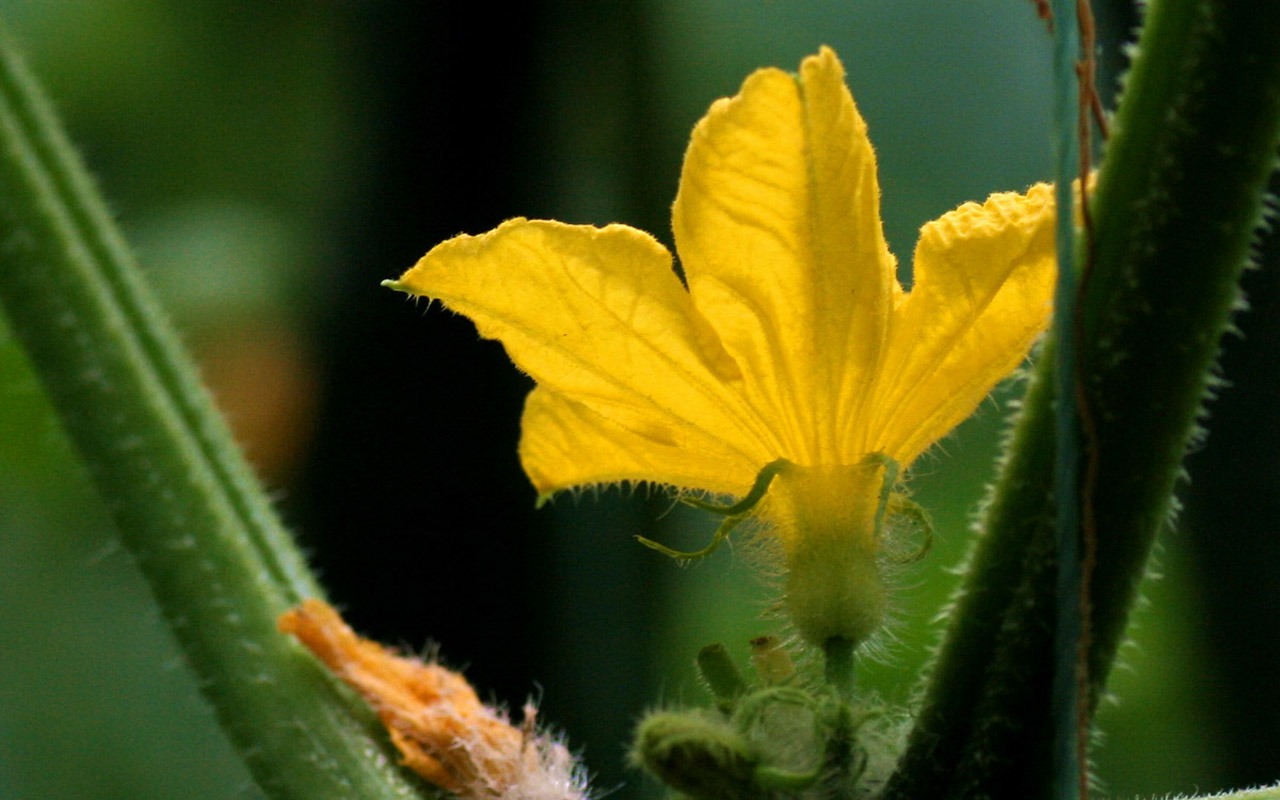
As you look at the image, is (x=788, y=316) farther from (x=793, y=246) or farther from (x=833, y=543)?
(x=833, y=543)

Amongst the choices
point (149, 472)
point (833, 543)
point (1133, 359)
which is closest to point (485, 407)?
point (149, 472)

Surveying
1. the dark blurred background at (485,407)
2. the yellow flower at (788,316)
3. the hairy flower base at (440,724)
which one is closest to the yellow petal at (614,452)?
the yellow flower at (788,316)

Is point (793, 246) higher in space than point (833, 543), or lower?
higher

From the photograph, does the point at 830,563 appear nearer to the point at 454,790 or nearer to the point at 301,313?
the point at 454,790

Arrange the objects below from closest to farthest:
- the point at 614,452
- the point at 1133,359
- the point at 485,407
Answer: the point at 1133,359
the point at 614,452
the point at 485,407

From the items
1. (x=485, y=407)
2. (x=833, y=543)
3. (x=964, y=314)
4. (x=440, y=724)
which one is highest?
(x=964, y=314)

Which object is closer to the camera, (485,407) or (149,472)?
(149,472)
